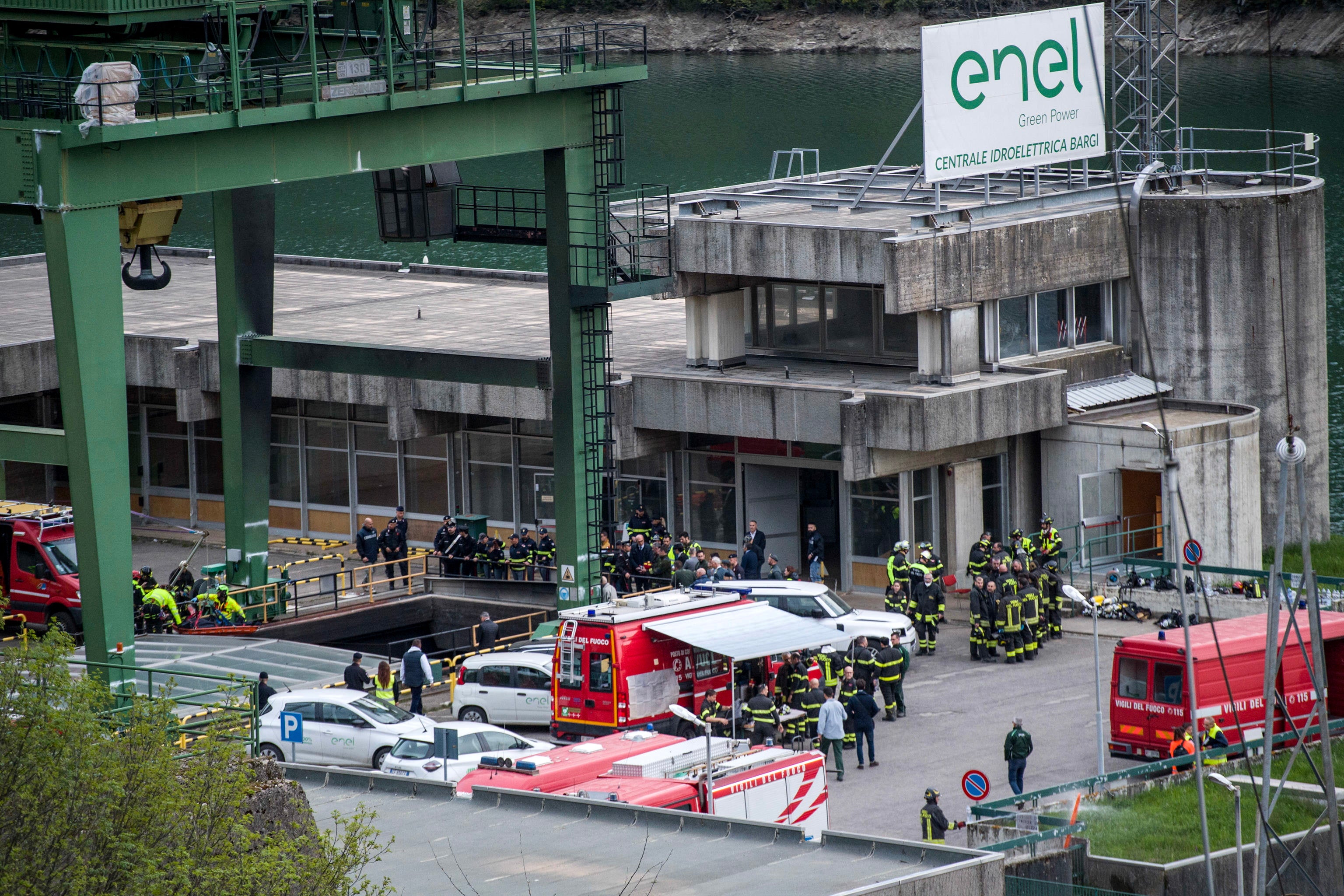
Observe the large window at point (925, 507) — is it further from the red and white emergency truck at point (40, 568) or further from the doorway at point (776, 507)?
the red and white emergency truck at point (40, 568)

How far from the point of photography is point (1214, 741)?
24.6m

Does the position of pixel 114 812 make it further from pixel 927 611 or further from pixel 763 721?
pixel 927 611

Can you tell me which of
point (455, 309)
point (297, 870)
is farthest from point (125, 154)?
point (455, 309)

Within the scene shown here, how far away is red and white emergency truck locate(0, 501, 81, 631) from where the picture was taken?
Result: 114 ft

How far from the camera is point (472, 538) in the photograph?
3803 cm

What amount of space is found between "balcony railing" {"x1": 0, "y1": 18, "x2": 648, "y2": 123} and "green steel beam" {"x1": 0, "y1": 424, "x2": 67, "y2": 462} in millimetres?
4206

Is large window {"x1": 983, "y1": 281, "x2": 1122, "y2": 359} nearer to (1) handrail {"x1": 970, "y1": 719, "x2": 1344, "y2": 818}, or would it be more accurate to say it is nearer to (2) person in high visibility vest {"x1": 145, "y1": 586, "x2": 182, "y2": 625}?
(1) handrail {"x1": 970, "y1": 719, "x2": 1344, "y2": 818}

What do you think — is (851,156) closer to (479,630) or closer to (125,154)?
(479,630)

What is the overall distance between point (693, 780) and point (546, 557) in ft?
51.9

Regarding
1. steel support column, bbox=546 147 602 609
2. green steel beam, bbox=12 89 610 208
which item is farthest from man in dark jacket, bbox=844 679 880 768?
green steel beam, bbox=12 89 610 208

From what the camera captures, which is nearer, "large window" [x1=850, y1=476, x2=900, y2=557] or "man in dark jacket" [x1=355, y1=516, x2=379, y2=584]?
"large window" [x1=850, y1=476, x2=900, y2=557]

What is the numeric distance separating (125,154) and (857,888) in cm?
1495

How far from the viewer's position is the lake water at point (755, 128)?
7900 centimetres

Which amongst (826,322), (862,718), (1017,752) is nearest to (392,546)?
(826,322)
